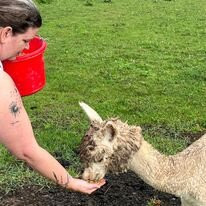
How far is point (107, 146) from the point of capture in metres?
4.69

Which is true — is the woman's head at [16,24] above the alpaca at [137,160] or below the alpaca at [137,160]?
above

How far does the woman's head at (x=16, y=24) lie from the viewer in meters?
3.31

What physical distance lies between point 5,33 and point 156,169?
2.16 meters

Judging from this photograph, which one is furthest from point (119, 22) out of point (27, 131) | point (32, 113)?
point (27, 131)

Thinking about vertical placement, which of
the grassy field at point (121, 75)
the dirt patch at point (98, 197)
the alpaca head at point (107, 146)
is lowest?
the grassy field at point (121, 75)

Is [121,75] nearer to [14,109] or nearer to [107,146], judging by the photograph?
[107,146]

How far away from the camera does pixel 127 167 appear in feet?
16.0

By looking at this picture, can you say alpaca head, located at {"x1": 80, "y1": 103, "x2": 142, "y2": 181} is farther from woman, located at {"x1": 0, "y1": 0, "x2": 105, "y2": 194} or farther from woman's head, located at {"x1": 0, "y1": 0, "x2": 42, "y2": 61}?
woman's head, located at {"x1": 0, "y1": 0, "x2": 42, "y2": 61}

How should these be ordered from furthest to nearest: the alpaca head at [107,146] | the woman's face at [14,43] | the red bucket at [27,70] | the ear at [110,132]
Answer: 1. the red bucket at [27,70]
2. the alpaca head at [107,146]
3. the ear at [110,132]
4. the woman's face at [14,43]

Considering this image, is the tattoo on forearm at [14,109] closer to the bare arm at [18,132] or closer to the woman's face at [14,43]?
the bare arm at [18,132]

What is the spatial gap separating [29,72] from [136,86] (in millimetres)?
4940

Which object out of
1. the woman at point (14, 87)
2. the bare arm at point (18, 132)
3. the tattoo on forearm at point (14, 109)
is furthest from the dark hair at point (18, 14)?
the tattoo on forearm at point (14, 109)

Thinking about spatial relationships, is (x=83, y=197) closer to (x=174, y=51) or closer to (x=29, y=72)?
(x=29, y=72)

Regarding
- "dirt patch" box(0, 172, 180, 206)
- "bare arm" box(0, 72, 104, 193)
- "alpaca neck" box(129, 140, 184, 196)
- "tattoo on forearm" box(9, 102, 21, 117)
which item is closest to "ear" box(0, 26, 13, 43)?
"bare arm" box(0, 72, 104, 193)
